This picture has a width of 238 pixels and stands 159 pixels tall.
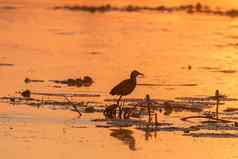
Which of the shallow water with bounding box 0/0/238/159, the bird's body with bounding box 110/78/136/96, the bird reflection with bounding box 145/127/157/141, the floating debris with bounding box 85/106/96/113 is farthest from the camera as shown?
the floating debris with bounding box 85/106/96/113

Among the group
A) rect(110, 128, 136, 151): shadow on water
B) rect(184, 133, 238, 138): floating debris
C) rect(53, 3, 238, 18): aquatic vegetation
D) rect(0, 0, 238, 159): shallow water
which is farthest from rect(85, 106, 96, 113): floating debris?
rect(53, 3, 238, 18): aquatic vegetation

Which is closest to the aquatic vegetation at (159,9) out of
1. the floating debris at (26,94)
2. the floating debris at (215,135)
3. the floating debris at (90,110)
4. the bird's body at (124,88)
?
the floating debris at (26,94)

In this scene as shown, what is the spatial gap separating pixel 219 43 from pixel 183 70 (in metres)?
11.1

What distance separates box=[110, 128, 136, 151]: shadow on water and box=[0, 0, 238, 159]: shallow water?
0.05m

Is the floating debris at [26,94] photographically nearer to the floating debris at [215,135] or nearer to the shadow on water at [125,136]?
the shadow on water at [125,136]

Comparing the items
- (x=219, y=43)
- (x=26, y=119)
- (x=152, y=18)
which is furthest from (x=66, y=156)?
(x=152, y=18)

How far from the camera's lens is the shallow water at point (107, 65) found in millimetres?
15727

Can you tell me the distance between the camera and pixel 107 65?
2917 centimetres

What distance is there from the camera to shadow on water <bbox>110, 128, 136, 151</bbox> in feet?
52.6

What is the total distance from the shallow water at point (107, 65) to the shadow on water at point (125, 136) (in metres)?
0.05

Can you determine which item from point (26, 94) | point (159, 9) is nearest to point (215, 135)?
point (26, 94)

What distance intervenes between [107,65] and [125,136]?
1258 centimetres

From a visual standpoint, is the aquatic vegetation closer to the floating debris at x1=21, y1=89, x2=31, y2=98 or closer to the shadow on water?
the floating debris at x1=21, y1=89, x2=31, y2=98

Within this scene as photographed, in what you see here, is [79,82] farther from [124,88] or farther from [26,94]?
[124,88]
